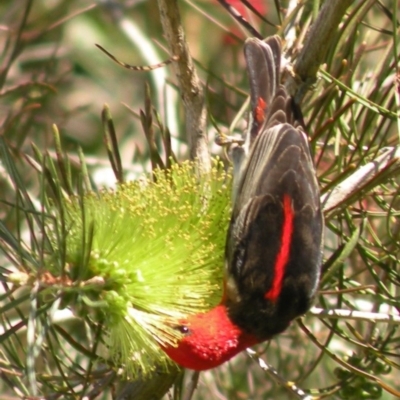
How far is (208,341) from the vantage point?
1.88 metres

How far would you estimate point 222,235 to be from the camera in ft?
6.37

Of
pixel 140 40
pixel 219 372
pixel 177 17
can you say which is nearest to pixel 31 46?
pixel 140 40

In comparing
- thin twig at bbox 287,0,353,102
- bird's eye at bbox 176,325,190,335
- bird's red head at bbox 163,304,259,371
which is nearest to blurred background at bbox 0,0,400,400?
thin twig at bbox 287,0,353,102

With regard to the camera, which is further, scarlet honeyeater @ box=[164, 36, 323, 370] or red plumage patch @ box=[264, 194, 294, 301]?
red plumage patch @ box=[264, 194, 294, 301]

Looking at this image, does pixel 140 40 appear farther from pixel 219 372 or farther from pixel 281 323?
pixel 281 323

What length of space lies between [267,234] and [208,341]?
44 cm

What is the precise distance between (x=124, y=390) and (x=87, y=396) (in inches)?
3.3

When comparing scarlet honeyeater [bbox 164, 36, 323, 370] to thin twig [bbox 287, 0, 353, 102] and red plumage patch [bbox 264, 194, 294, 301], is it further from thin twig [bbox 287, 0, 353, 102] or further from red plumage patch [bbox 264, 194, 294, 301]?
thin twig [bbox 287, 0, 353, 102]

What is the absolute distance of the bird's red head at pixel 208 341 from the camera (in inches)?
71.7

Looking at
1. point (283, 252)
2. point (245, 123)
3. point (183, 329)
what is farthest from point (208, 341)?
point (245, 123)

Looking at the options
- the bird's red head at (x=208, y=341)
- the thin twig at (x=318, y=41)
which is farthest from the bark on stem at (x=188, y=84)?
the bird's red head at (x=208, y=341)

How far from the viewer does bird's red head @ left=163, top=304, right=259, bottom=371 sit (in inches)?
71.7

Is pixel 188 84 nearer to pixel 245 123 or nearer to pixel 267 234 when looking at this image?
pixel 267 234

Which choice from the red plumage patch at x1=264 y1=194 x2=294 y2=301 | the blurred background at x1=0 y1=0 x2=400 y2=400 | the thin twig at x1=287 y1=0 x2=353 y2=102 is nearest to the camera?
the thin twig at x1=287 y1=0 x2=353 y2=102
